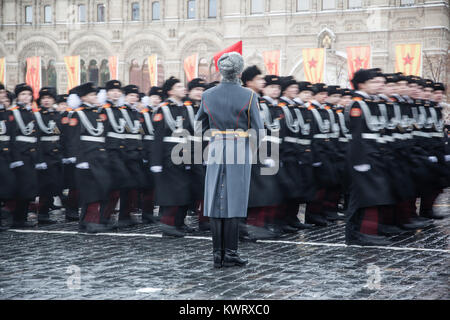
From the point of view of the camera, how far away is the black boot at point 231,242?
245 inches

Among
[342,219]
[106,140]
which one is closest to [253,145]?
[106,140]

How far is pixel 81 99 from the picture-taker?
9.01 metres

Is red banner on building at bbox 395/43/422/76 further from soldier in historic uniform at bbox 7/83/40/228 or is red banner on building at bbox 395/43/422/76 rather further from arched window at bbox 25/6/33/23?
arched window at bbox 25/6/33/23

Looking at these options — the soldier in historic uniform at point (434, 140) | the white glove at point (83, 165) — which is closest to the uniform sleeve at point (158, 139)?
the white glove at point (83, 165)

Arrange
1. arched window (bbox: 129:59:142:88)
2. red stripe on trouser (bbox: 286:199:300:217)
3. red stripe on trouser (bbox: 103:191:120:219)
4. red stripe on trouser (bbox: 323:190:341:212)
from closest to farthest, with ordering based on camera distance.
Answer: red stripe on trouser (bbox: 286:199:300:217) → red stripe on trouser (bbox: 103:191:120:219) → red stripe on trouser (bbox: 323:190:341:212) → arched window (bbox: 129:59:142:88)

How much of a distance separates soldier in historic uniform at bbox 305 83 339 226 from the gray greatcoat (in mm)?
3036

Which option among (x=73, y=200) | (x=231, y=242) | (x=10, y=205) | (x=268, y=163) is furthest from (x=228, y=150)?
(x=10, y=205)

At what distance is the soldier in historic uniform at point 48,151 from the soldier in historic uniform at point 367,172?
15.6 feet

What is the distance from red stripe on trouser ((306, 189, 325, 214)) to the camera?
9383mm

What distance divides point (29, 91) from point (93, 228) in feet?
7.68

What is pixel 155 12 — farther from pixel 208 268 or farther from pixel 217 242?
pixel 208 268

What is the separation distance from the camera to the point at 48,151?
10078 millimetres

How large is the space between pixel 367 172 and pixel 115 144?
3573 mm

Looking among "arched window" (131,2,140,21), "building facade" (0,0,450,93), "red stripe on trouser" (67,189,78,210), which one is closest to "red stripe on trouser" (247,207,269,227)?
"red stripe on trouser" (67,189,78,210)
